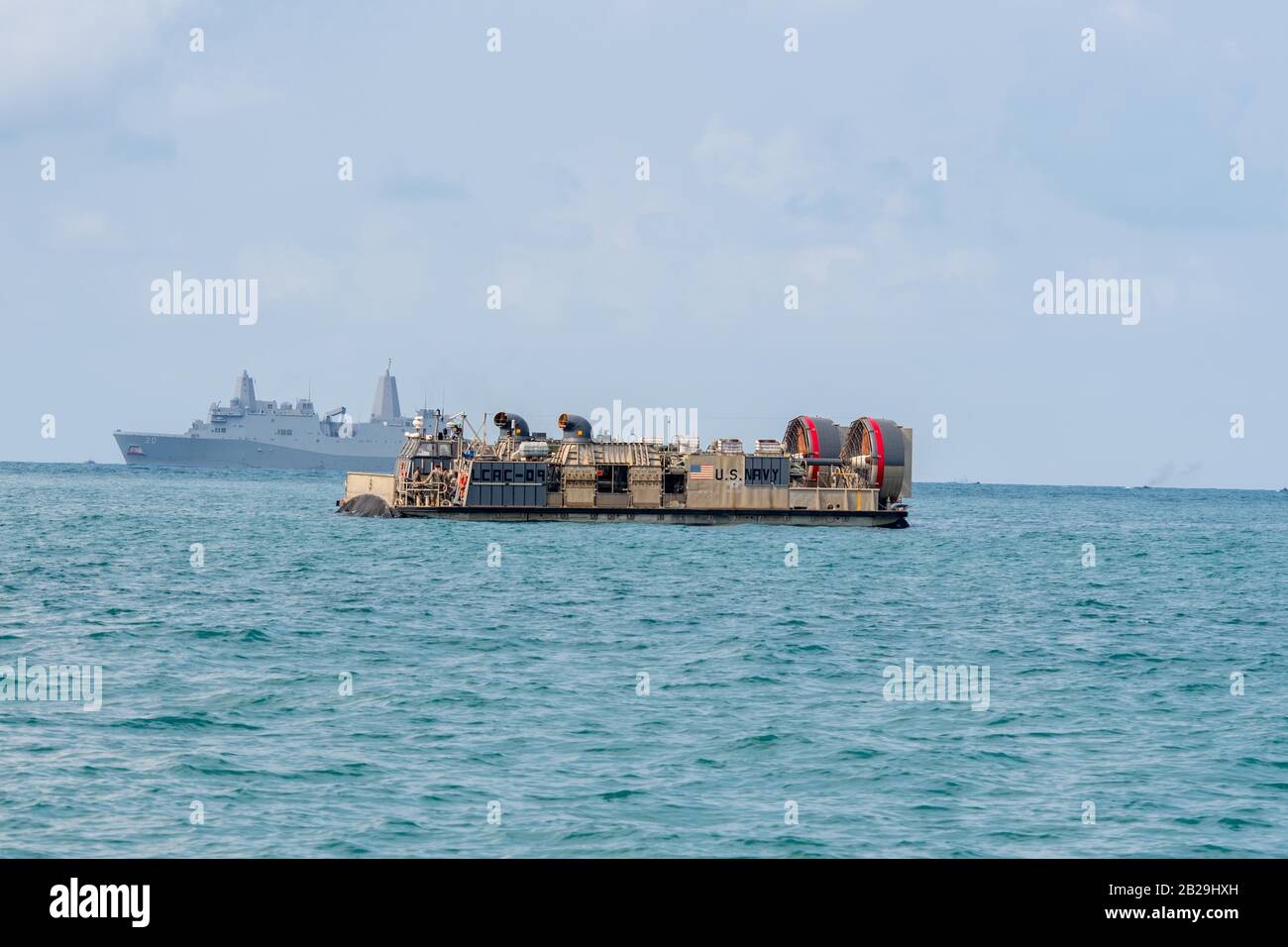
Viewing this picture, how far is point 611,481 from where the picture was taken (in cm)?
10525

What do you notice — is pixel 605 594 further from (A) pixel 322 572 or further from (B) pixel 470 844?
(B) pixel 470 844

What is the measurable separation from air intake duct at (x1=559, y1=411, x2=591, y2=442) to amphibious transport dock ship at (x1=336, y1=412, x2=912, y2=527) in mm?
87

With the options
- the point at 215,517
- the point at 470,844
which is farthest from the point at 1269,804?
the point at 215,517

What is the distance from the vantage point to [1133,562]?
87.5 meters

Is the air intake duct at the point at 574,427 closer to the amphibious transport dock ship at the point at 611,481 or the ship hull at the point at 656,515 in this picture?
the amphibious transport dock ship at the point at 611,481

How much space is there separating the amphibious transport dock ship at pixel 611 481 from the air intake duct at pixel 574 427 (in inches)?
3.4

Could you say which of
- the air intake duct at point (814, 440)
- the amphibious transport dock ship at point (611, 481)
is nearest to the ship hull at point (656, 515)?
the amphibious transport dock ship at point (611, 481)

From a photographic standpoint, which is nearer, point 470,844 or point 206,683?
point 470,844

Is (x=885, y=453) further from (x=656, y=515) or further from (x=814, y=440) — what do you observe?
(x=656, y=515)

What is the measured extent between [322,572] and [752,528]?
48.6m

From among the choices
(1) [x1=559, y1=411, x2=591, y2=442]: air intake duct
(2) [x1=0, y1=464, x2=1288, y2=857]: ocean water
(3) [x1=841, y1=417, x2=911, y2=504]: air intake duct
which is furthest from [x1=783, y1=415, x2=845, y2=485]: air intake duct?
(2) [x1=0, y1=464, x2=1288, y2=857]: ocean water

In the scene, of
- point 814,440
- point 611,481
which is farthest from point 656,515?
point 814,440

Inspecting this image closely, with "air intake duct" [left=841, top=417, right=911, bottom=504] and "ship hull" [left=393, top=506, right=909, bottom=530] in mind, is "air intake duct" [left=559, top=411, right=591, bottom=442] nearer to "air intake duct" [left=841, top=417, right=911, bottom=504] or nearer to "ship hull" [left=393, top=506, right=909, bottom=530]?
"ship hull" [left=393, top=506, right=909, bottom=530]
